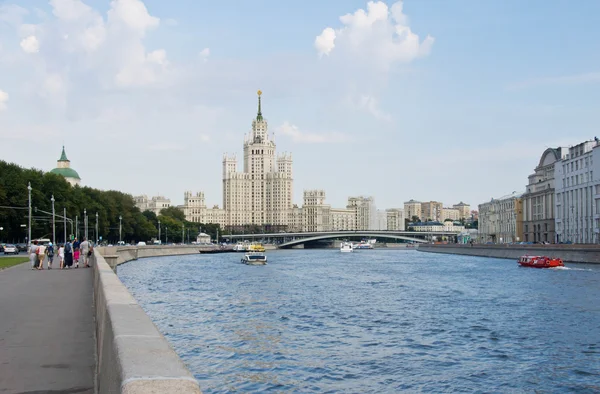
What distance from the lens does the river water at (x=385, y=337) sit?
53.7ft

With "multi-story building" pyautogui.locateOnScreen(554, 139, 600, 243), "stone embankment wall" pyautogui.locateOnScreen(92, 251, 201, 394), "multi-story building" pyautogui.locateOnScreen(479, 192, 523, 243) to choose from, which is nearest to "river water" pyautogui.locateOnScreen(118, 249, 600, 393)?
"stone embankment wall" pyautogui.locateOnScreen(92, 251, 201, 394)

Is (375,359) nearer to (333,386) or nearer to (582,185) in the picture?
(333,386)

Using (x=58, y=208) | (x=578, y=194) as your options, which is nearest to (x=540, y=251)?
(x=578, y=194)

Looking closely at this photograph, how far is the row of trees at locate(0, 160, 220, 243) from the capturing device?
79.4 metres

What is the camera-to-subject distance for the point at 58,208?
93375 mm

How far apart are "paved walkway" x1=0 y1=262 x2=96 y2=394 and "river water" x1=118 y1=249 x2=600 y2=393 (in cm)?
334

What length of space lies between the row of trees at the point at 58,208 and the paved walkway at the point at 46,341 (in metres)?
54.2

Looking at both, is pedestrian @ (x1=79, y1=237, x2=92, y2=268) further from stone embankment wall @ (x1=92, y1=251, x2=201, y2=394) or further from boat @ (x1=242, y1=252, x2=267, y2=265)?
boat @ (x1=242, y1=252, x2=267, y2=265)

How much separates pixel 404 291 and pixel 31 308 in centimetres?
2724

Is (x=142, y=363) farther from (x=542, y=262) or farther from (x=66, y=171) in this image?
(x=66, y=171)

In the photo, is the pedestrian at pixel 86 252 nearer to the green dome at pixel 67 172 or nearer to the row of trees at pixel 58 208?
the row of trees at pixel 58 208

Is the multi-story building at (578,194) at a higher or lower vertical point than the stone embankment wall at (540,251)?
higher

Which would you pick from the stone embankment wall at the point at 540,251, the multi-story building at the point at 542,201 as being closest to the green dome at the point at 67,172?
Answer: the stone embankment wall at the point at 540,251

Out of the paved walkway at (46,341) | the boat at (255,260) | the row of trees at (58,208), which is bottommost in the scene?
the boat at (255,260)
